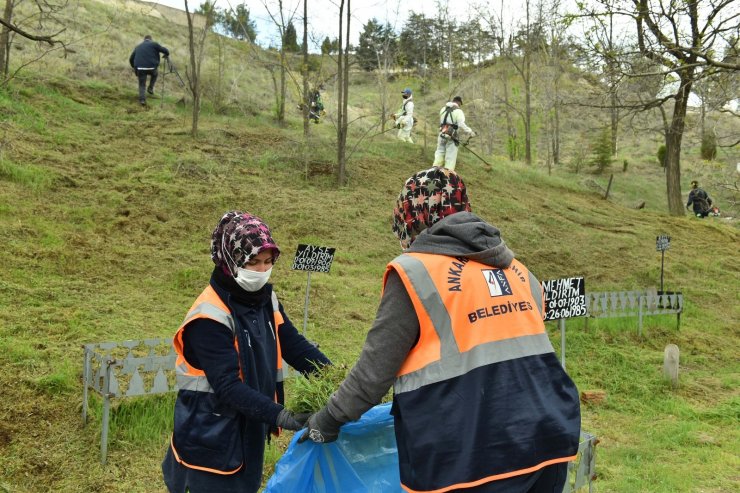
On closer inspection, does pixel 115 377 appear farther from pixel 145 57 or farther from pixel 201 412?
pixel 145 57

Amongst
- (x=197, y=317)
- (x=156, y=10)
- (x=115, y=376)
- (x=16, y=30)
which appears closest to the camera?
(x=197, y=317)

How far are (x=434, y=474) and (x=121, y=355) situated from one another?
4.16 m

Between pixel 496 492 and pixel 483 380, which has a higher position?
pixel 483 380

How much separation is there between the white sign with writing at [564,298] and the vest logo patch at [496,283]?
11.5 feet

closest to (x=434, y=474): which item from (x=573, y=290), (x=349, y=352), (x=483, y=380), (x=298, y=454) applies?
(x=483, y=380)

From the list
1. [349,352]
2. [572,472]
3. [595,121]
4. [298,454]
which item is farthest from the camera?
[595,121]

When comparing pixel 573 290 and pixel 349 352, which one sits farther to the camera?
pixel 349 352

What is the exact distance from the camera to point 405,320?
2.01 m

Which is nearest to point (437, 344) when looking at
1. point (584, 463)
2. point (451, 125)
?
point (584, 463)

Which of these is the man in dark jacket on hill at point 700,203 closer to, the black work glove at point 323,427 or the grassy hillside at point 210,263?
the grassy hillside at point 210,263

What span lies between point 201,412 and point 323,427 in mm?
491

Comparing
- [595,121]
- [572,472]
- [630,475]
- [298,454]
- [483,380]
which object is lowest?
[630,475]

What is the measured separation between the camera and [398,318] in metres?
2.01

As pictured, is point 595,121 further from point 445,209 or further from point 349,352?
point 445,209
